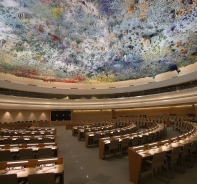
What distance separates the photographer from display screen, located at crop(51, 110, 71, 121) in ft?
79.4

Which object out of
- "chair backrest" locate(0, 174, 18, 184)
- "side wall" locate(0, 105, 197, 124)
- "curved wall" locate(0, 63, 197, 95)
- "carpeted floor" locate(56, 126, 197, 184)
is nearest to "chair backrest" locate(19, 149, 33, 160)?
"carpeted floor" locate(56, 126, 197, 184)

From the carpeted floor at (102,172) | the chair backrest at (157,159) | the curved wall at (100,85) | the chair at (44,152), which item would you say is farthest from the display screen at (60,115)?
the chair backrest at (157,159)

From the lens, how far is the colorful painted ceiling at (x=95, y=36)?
1109cm

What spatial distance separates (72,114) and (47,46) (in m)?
13.7

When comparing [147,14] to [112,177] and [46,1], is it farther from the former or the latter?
[112,177]

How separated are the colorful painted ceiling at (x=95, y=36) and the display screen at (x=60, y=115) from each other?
6.77 meters

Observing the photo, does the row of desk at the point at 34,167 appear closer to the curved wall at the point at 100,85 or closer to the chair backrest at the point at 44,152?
the chair backrest at the point at 44,152

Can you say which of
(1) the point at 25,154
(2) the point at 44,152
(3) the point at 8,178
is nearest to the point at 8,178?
(3) the point at 8,178

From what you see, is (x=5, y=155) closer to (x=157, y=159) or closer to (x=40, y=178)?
(x=40, y=178)

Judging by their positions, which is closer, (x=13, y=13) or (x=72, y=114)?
(x=13, y=13)

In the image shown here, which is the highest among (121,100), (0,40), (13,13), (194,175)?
(13,13)

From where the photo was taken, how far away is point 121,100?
80.5 ft

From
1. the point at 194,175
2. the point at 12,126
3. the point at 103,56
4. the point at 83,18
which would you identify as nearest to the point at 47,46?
the point at 83,18

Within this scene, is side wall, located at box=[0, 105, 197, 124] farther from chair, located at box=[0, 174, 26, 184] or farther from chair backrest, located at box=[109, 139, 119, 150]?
chair, located at box=[0, 174, 26, 184]
